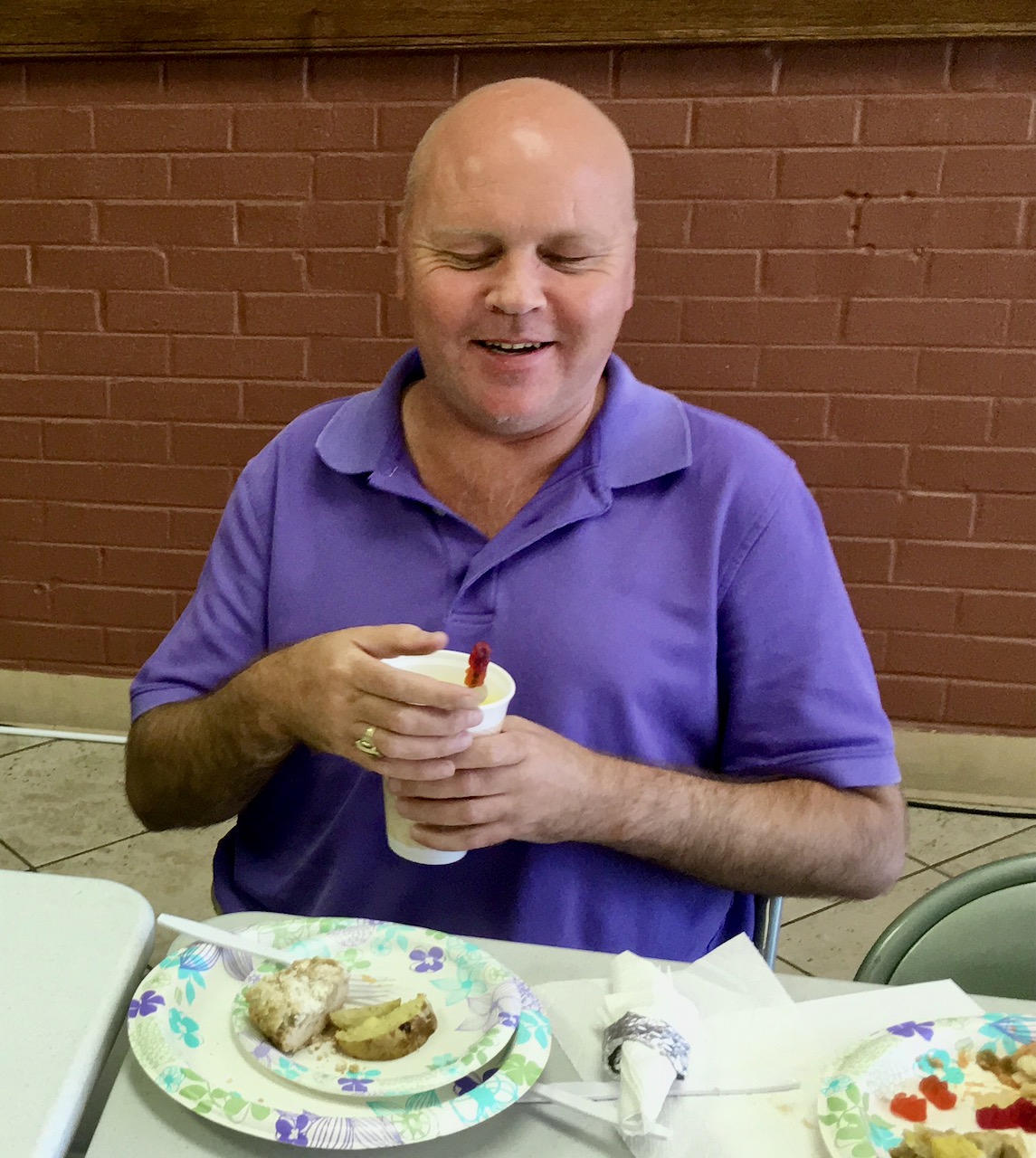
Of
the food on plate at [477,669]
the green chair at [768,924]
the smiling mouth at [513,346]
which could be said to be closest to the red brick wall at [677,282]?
Answer: the smiling mouth at [513,346]

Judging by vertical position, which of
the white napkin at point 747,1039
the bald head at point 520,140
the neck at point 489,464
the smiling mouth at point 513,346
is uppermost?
the bald head at point 520,140

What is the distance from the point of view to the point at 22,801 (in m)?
2.51

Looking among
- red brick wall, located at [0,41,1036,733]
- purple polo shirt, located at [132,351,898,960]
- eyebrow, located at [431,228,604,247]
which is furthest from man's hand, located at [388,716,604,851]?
red brick wall, located at [0,41,1036,733]

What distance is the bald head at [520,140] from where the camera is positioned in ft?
3.77

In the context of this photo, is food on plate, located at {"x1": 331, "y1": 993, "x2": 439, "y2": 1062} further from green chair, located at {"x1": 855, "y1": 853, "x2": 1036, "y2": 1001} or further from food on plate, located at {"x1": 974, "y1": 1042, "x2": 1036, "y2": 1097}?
green chair, located at {"x1": 855, "y1": 853, "x2": 1036, "y2": 1001}

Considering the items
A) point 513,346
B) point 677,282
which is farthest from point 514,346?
point 677,282

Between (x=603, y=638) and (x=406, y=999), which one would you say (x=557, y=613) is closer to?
(x=603, y=638)

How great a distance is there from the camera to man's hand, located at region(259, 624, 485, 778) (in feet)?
2.89

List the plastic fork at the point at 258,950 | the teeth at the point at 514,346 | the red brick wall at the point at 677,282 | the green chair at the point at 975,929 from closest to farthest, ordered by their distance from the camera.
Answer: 1. the plastic fork at the point at 258,950
2. the green chair at the point at 975,929
3. the teeth at the point at 514,346
4. the red brick wall at the point at 677,282

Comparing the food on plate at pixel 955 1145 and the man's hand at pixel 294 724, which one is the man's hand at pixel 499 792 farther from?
the food on plate at pixel 955 1145

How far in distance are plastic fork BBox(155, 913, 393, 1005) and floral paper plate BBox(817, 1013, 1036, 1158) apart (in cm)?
32

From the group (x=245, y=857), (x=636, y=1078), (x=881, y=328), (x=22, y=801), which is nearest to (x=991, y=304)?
(x=881, y=328)

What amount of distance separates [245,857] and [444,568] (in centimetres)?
41

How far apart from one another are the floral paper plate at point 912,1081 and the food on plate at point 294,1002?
0.33 meters
